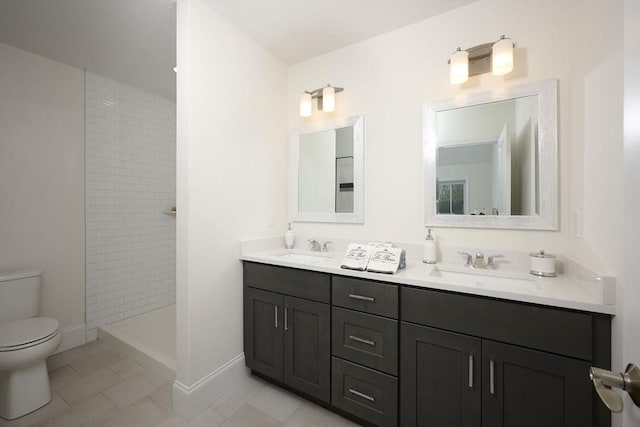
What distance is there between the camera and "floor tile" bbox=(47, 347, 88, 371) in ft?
6.81

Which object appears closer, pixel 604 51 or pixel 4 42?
pixel 604 51

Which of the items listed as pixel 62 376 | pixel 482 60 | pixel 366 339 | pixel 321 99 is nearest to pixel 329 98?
pixel 321 99

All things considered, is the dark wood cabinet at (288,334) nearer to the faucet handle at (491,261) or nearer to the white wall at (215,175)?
the white wall at (215,175)

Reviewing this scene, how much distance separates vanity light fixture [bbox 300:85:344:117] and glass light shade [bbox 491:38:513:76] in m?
1.02

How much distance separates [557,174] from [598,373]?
53.8 inches

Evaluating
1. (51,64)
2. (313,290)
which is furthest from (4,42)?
(313,290)

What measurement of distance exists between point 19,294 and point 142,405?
50.4 inches

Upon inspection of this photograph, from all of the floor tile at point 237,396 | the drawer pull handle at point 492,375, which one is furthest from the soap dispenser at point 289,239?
the drawer pull handle at point 492,375

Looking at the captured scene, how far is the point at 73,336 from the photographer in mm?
2328

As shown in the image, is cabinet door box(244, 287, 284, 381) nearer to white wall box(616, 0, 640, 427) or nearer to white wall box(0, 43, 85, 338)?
white wall box(616, 0, 640, 427)

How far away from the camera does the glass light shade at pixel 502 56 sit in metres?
1.43

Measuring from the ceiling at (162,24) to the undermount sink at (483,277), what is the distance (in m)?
1.64

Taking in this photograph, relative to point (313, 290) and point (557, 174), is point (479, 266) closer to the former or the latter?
point (557, 174)

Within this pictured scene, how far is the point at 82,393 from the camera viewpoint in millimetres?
1756
